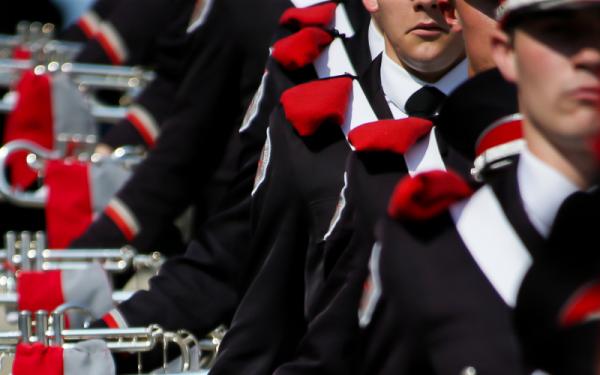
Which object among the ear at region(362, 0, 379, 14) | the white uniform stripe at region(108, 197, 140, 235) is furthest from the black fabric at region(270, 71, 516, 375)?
the white uniform stripe at region(108, 197, 140, 235)

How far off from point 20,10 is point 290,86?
4447 millimetres

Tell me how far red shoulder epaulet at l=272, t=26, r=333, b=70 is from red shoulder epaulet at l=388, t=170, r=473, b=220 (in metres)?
1.43

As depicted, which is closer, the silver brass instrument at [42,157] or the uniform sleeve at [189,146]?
the uniform sleeve at [189,146]

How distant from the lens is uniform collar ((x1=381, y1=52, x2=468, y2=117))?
4.40m

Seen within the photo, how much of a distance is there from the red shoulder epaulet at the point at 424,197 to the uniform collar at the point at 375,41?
51.9 inches

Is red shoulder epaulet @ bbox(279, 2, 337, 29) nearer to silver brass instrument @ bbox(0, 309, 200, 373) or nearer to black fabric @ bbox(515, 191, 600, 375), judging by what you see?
silver brass instrument @ bbox(0, 309, 200, 373)

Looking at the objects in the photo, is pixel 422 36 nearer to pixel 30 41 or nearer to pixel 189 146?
pixel 189 146

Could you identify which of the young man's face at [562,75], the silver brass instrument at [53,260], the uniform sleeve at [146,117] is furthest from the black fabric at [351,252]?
the uniform sleeve at [146,117]

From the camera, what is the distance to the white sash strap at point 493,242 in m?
3.29

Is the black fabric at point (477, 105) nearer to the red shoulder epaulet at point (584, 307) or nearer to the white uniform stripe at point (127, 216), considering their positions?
the red shoulder epaulet at point (584, 307)

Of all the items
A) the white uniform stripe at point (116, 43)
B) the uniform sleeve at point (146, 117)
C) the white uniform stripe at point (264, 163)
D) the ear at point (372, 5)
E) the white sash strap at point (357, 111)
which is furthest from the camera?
the white uniform stripe at point (116, 43)

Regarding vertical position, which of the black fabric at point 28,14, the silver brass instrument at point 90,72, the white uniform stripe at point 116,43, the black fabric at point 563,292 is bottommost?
the black fabric at point 28,14

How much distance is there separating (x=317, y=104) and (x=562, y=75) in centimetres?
142

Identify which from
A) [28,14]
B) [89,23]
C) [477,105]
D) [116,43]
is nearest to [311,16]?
[477,105]
